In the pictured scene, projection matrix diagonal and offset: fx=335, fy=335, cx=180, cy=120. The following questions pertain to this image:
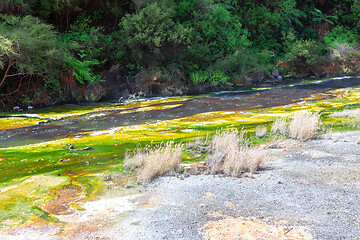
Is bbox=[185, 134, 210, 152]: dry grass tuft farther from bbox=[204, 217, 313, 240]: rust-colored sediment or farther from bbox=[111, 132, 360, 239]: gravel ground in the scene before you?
bbox=[204, 217, 313, 240]: rust-colored sediment

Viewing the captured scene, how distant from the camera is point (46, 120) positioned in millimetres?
15242

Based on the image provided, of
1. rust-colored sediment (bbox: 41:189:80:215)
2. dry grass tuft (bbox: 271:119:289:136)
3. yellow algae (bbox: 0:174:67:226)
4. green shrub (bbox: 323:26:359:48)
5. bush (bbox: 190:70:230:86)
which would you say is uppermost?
green shrub (bbox: 323:26:359:48)

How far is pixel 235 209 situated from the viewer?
18.2 ft

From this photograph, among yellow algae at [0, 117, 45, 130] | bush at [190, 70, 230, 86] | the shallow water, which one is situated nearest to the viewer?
the shallow water

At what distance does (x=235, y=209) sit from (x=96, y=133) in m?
7.98

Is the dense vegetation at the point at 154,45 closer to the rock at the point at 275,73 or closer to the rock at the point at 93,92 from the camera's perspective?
the rock at the point at 93,92

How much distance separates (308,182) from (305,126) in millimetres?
4022

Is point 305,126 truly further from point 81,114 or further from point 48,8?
point 48,8

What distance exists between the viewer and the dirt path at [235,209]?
4.79 m

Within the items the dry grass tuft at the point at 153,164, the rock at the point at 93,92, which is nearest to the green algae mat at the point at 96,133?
the dry grass tuft at the point at 153,164

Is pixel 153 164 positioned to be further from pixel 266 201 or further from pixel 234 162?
pixel 266 201

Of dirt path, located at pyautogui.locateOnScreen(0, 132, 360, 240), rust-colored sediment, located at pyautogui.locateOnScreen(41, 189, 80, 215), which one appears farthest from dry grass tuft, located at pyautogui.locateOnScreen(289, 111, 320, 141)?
rust-colored sediment, located at pyautogui.locateOnScreen(41, 189, 80, 215)

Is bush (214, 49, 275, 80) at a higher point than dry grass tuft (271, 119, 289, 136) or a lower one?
higher

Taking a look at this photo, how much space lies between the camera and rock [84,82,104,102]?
20859 millimetres
